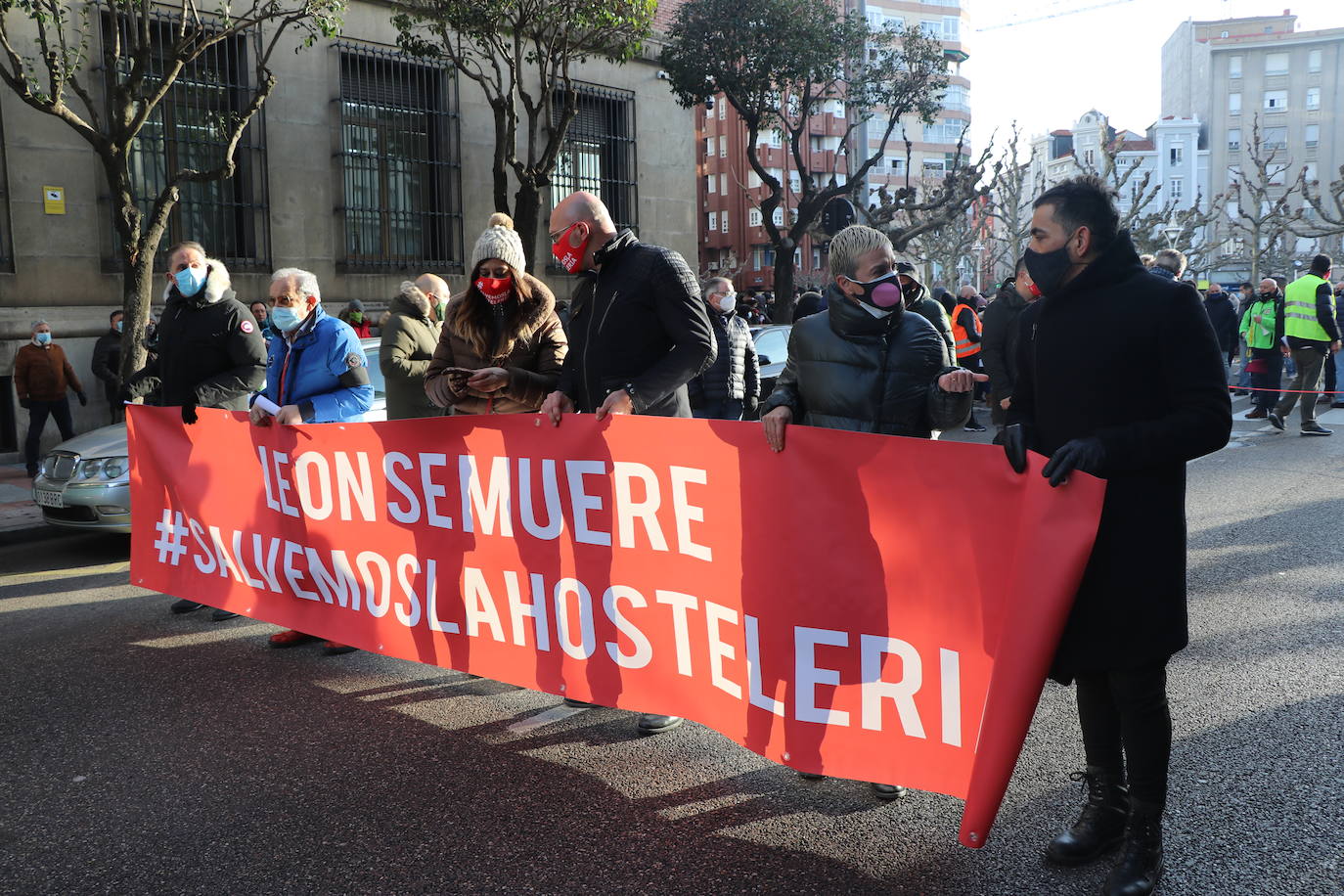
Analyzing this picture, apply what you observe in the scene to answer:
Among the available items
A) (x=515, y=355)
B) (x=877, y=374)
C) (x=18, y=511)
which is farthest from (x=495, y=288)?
(x=18, y=511)

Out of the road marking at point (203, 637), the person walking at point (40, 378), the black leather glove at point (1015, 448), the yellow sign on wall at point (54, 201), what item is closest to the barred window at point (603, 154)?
the yellow sign on wall at point (54, 201)

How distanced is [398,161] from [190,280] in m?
12.2

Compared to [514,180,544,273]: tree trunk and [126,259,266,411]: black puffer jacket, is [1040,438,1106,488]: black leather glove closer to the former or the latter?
[126,259,266,411]: black puffer jacket

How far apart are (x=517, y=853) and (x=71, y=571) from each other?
Result: 17.8ft

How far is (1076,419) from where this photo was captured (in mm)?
2990

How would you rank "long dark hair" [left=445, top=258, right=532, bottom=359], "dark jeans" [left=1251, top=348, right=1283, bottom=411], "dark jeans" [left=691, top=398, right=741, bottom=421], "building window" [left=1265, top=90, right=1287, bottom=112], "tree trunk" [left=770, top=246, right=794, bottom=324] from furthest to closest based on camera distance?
"building window" [left=1265, top=90, right=1287, bottom=112]
"tree trunk" [left=770, top=246, right=794, bottom=324]
"dark jeans" [left=1251, top=348, right=1283, bottom=411]
"dark jeans" [left=691, top=398, right=741, bottom=421]
"long dark hair" [left=445, top=258, right=532, bottom=359]

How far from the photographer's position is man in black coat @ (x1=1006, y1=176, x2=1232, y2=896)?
2.82 meters

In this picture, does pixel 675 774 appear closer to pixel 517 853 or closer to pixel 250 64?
pixel 517 853

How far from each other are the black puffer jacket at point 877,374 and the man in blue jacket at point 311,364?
Result: 2.60m

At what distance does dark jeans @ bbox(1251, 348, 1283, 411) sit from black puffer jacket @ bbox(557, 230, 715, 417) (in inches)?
534

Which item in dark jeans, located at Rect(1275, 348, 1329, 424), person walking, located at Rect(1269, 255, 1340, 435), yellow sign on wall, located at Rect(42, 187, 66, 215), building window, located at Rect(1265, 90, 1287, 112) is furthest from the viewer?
building window, located at Rect(1265, 90, 1287, 112)

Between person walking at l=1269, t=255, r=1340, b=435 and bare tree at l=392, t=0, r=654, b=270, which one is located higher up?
bare tree at l=392, t=0, r=654, b=270

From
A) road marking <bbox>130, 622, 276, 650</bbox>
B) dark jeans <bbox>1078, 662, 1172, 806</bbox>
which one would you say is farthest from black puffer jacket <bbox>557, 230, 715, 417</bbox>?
road marking <bbox>130, 622, 276, 650</bbox>

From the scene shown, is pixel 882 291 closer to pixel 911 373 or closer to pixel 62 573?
pixel 911 373
